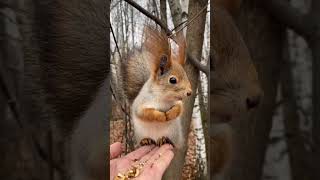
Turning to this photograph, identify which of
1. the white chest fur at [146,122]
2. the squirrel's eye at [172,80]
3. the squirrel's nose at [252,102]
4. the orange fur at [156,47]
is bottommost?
the white chest fur at [146,122]

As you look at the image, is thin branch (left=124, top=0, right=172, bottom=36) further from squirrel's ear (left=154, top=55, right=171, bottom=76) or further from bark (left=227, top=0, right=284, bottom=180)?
bark (left=227, top=0, right=284, bottom=180)

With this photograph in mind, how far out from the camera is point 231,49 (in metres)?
0.47

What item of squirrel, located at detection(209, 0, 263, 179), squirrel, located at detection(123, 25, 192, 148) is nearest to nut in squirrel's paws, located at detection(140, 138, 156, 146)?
squirrel, located at detection(123, 25, 192, 148)

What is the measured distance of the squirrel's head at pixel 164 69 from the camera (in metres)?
1.16

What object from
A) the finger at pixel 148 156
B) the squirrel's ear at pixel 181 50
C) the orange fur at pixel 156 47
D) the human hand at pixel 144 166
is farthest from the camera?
the squirrel's ear at pixel 181 50

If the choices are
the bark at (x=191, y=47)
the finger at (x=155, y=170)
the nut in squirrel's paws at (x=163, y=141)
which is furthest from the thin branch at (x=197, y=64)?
the finger at (x=155, y=170)

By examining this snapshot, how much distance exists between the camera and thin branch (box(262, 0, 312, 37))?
0.44m

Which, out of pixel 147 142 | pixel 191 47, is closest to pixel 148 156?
pixel 147 142

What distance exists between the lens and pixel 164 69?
117 cm

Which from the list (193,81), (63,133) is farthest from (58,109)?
(193,81)

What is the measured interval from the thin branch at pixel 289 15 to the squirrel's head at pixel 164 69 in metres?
0.71

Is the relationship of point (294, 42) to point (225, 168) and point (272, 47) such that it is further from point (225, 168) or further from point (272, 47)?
point (225, 168)

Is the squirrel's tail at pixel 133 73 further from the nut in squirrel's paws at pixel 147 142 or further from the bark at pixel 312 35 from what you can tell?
the bark at pixel 312 35

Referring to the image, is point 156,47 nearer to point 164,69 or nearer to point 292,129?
point 164,69
